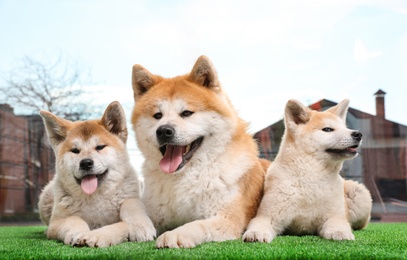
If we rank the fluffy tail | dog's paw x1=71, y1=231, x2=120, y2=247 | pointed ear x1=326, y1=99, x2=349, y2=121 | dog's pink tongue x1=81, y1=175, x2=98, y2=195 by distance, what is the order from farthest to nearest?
the fluffy tail
pointed ear x1=326, y1=99, x2=349, y2=121
dog's pink tongue x1=81, y1=175, x2=98, y2=195
dog's paw x1=71, y1=231, x2=120, y2=247

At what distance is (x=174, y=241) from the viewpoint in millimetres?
2754

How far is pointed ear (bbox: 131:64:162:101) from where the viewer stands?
350 cm

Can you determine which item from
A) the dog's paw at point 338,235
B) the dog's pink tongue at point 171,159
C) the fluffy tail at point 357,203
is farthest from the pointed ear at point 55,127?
the fluffy tail at point 357,203

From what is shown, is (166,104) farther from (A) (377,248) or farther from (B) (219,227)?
(A) (377,248)

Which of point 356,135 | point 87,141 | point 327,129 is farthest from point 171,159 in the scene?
point 356,135

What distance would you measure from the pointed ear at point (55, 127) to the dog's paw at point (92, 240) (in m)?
0.95

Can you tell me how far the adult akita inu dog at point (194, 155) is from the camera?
3.22 metres

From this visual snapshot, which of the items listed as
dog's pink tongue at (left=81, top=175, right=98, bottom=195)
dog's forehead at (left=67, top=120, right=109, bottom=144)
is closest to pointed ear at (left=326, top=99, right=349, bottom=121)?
dog's forehead at (left=67, top=120, right=109, bottom=144)

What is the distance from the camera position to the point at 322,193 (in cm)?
349

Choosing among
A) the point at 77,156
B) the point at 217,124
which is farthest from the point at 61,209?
the point at 217,124

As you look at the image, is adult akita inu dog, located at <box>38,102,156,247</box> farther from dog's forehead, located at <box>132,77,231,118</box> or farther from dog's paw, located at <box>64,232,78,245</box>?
dog's forehead, located at <box>132,77,231,118</box>

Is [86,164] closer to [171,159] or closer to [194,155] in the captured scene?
[171,159]

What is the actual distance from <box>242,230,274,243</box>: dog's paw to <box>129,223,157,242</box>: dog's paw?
62 cm

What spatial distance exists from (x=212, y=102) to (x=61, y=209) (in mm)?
1400
